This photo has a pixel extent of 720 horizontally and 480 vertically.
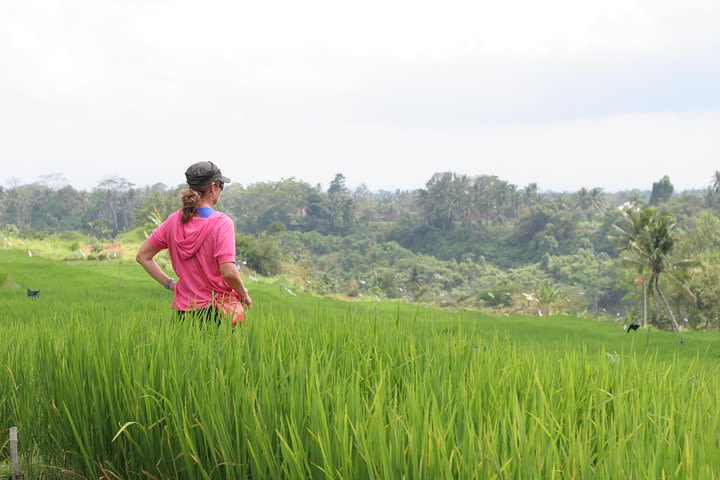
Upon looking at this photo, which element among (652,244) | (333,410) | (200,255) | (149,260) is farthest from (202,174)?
(652,244)

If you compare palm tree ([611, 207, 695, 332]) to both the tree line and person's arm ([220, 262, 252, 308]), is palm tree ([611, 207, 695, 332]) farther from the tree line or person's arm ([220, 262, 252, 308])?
person's arm ([220, 262, 252, 308])

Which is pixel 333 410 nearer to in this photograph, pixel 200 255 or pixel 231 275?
pixel 231 275

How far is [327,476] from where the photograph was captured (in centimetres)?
184

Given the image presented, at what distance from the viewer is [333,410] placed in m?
2.10

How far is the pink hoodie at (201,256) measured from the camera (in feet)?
12.4

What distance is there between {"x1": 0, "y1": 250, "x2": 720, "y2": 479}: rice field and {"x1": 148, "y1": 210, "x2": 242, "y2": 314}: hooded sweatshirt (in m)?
0.25

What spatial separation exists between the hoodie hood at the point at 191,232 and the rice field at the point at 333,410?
1.39 feet

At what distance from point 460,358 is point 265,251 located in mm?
38561

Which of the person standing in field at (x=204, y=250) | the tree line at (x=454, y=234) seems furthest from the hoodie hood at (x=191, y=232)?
the tree line at (x=454, y=234)

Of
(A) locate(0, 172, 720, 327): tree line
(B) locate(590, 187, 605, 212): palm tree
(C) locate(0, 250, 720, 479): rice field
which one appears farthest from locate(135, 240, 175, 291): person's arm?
(B) locate(590, 187, 605, 212): palm tree

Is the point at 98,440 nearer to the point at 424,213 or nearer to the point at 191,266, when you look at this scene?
the point at 191,266

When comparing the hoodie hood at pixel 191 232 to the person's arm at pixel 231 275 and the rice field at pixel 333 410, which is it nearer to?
the person's arm at pixel 231 275

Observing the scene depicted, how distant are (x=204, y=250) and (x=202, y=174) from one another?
1.40 ft

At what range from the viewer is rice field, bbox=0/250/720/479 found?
183 cm
